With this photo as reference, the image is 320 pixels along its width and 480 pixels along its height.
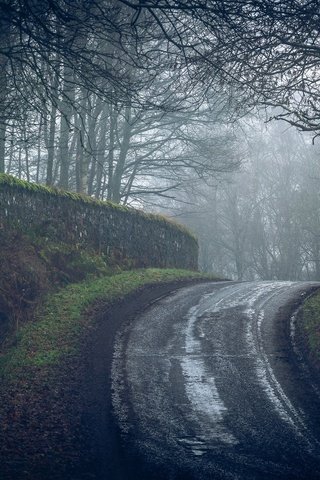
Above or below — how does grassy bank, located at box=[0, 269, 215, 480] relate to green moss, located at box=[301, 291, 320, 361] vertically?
below

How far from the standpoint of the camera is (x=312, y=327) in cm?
1210

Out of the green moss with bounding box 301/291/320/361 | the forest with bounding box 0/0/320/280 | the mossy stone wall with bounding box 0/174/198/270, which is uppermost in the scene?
the forest with bounding box 0/0/320/280

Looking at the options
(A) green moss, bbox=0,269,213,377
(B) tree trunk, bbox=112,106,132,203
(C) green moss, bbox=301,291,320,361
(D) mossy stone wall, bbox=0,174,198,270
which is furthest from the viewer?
(B) tree trunk, bbox=112,106,132,203

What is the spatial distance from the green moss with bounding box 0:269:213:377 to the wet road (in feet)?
3.45

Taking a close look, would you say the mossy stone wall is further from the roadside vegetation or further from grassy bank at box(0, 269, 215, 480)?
grassy bank at box(0, 269, 215, 480)

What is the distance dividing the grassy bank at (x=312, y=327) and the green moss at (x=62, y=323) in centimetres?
400

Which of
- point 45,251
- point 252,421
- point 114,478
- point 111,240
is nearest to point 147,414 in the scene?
point 252,421

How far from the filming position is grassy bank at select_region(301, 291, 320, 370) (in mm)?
10543

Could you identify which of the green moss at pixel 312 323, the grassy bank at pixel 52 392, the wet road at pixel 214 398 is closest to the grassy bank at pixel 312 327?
the green moss at pixel 312 323

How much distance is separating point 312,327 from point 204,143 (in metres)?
16.3

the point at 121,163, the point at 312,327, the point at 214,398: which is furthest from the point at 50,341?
the point at 121,163

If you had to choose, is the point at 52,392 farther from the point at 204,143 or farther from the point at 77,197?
the point at 204,143

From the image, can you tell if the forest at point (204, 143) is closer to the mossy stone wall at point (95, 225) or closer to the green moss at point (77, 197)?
the green moss at point (77, 197)

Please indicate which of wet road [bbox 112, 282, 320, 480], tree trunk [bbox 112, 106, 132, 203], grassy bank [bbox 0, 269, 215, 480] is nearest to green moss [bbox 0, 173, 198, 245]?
grassy bank [bbox 0, 269, 215, 480]
